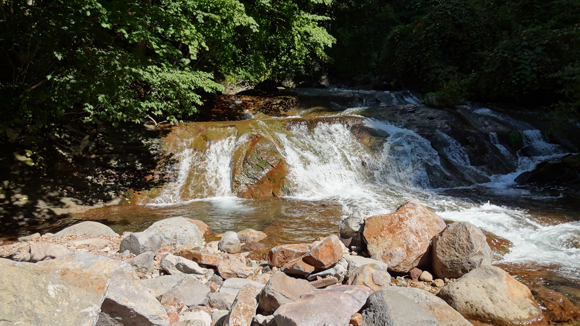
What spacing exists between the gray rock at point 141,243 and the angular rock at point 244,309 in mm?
2157

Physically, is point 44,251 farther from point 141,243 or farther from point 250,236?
point 250,236

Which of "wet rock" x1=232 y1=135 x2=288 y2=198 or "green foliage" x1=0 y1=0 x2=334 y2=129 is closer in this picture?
"green foliage" x1=0 y1=0 x2=334 y2=129

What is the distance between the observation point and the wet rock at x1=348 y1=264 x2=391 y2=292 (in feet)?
12.2

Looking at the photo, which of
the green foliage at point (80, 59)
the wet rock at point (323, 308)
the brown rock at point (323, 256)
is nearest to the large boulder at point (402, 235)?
Answer: the brown rock at point (323, 256)

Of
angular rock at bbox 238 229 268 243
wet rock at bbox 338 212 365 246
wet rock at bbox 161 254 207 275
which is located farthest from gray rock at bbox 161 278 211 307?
wet rock at bbox 338 212 365 246

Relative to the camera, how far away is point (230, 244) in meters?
5.26

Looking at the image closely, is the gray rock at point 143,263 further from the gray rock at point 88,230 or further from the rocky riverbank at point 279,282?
the gray rock at point 88,230

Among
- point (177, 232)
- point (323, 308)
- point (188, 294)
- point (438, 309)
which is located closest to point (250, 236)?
point (177, 232)

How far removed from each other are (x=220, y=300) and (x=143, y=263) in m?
1.32

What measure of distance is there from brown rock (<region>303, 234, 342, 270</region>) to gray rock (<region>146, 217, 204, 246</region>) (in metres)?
2.30

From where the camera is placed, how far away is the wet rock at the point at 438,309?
3.13 m

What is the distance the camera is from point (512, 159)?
459 inches

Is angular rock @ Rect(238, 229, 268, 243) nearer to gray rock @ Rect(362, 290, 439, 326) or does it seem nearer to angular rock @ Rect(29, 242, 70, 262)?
angular rock @ Rect(29, 242, 70, 262)

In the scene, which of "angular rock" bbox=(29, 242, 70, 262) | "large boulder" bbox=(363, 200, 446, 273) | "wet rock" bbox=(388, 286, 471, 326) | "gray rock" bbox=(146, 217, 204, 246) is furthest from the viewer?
"gray rock" bbox=(146, 217, 204, 246)
